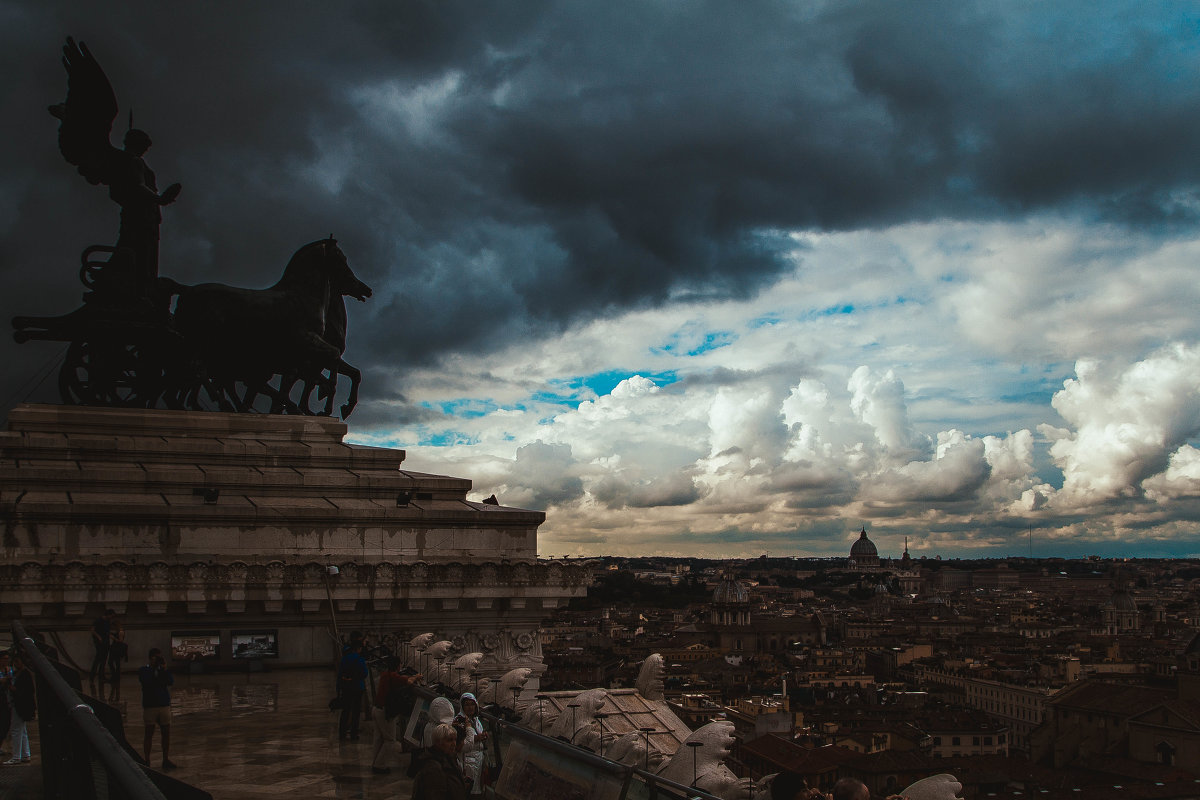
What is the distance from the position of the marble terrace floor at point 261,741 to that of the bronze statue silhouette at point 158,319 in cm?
703

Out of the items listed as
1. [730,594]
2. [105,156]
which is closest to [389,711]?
[105,156]

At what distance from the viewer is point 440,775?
5.00m

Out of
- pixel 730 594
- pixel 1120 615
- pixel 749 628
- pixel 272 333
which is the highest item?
pixel 272 333

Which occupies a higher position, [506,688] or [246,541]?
[246,541]

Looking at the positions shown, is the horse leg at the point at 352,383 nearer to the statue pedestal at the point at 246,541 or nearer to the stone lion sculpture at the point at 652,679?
the statue pedestal at the point at 246,541

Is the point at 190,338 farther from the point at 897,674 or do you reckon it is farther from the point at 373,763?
the point at 897,674

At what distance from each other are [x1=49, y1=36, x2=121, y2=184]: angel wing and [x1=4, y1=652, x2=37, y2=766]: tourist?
13.4 metres

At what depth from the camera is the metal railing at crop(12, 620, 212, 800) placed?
3081mm

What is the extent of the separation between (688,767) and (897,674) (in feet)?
378

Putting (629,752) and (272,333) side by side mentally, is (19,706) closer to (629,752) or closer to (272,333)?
(629,752)

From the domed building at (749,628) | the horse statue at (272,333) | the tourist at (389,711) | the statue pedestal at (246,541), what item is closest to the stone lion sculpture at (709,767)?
the tourist at (389,711)

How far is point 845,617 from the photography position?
168 metres

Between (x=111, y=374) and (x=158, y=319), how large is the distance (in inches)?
46.0

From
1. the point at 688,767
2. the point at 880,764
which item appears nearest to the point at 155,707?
the point at 688,767
